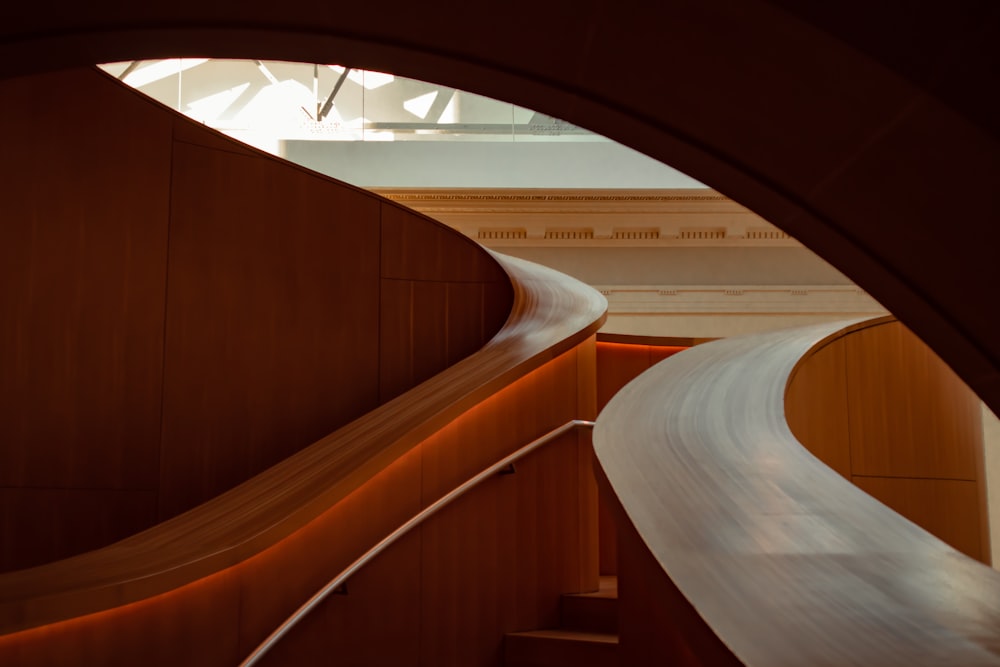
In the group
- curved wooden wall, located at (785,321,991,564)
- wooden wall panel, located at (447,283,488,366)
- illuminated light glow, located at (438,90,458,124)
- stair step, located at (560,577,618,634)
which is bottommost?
stair step, located at (560,577,618,634)

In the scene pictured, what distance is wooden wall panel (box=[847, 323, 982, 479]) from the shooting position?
3.96 m

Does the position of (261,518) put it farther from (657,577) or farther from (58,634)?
(657,577)

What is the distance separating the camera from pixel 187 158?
412 cm

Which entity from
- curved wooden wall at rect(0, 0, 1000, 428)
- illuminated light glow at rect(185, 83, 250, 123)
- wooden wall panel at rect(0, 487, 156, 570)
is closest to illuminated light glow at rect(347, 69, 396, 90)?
illuminated light glow at rect(185, 83, 250, 123)

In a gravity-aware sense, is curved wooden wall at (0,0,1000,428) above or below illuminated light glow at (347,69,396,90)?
below

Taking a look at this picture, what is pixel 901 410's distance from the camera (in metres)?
3.99

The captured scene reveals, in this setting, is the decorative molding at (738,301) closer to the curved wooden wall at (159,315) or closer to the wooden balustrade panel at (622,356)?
the wooden balustrade panel at (622,356)

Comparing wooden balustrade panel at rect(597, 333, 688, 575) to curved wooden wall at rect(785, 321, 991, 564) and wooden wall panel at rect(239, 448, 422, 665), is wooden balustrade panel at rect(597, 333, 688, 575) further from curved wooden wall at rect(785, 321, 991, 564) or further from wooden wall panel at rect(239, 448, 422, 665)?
wooden wall panel at rect(239, 448, 422, 665)

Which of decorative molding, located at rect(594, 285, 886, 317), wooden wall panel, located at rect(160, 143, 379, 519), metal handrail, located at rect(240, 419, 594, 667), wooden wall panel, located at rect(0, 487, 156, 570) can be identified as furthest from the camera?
decorative molding, located at rect(594, 285, 886, 317)

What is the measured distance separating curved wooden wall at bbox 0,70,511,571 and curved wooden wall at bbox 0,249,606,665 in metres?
0.73

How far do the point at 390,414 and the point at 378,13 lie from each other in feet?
6.75

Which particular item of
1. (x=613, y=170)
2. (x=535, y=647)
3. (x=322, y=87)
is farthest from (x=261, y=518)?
(x=322, y=87)

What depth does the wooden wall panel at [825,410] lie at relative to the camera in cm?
390

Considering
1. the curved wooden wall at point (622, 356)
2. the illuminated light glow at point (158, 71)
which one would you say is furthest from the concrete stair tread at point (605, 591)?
the illuminated light glow at point (158, 71)
